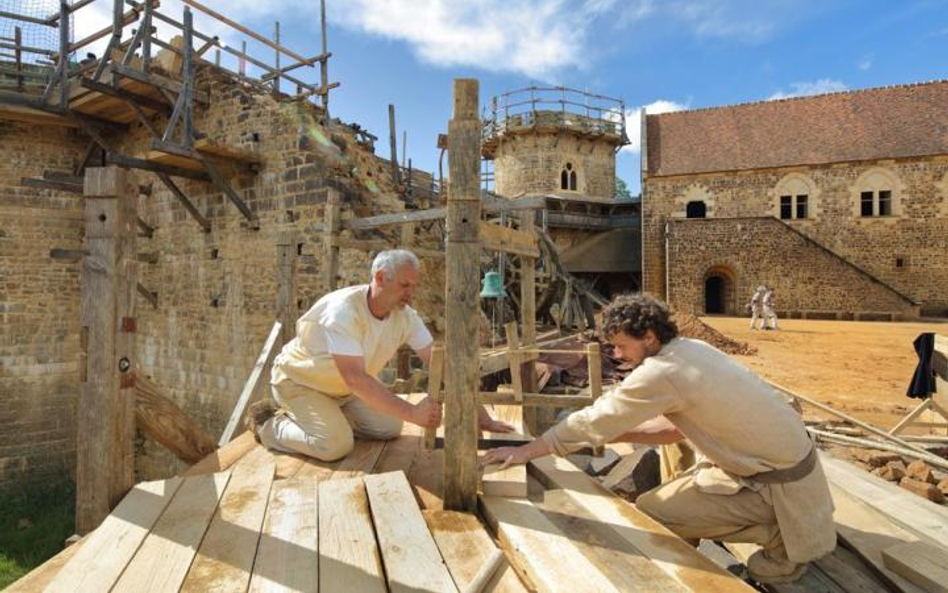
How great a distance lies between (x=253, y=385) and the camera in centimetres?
475

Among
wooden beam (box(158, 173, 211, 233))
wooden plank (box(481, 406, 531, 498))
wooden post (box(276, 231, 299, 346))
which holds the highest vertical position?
wooden beam (box(158, 173, 211, 233))

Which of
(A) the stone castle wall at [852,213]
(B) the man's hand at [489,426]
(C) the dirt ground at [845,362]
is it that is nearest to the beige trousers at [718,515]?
(B) the man's hand at [489,426]

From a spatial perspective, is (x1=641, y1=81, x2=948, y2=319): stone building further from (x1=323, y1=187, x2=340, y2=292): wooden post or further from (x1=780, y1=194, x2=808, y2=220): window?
(x1=323, y1=187, x2=340, y2=292): wooden post

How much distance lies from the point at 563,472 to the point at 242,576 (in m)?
1.61

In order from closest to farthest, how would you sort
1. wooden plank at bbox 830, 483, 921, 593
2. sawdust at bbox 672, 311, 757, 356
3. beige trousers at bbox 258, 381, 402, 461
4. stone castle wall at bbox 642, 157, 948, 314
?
wooden plank at bbox 830, 483, 921, 593 < beige trousers at bbox 258, 381, 402, 461 < sawdust at bbox 672, 311, 757, 356 < stone castle wall at bbox 642, 157, 948, 314

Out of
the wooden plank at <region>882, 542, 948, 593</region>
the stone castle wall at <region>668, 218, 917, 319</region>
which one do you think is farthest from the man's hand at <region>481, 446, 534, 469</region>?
the stone castle wall at <region>668, 218, 917, 319</region>

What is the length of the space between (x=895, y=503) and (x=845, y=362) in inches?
354

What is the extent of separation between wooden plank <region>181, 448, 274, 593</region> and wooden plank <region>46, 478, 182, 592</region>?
24cm

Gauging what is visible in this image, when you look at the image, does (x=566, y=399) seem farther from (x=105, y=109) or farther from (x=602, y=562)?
(x=105, y=109)

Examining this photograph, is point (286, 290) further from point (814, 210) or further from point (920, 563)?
point (814, 210)

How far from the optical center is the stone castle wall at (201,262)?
7277 mm

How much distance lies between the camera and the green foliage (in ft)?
28.9

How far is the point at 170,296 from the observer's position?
9148 millimetres

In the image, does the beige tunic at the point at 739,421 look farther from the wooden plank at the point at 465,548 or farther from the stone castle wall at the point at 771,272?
the stone castle wall at the point at 771,272
